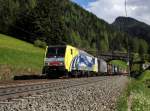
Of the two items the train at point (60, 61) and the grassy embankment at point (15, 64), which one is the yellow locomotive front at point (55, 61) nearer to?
the train at point (60, 61)

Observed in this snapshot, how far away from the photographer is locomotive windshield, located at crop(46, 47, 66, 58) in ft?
124

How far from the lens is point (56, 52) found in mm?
38000

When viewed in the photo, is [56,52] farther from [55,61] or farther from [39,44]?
[39,44]

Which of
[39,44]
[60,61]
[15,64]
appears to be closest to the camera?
[60,61]

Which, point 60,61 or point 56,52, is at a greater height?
point 56,52

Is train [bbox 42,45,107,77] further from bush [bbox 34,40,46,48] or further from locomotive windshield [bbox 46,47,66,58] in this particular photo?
bush [bbox 34,40,46,48]

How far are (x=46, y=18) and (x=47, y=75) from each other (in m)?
51.3

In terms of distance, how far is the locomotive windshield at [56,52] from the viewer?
37.7 m

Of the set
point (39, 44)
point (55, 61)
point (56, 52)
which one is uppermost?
point (39, 44)

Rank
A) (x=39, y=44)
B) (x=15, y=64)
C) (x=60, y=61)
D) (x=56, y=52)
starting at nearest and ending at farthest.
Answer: (x=60, y=61) < (x=56, y=52) < (x=15, y=64) < (x=39, y=44)

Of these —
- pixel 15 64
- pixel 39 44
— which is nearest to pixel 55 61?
pixel 15 64

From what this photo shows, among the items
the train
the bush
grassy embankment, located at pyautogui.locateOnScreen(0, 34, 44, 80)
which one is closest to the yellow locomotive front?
the train

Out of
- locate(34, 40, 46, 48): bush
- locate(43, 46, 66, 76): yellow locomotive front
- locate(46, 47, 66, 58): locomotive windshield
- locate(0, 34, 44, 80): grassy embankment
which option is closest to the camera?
locate(43, 46, 66, 76): yellow locomotive front

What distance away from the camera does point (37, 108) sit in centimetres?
1381
